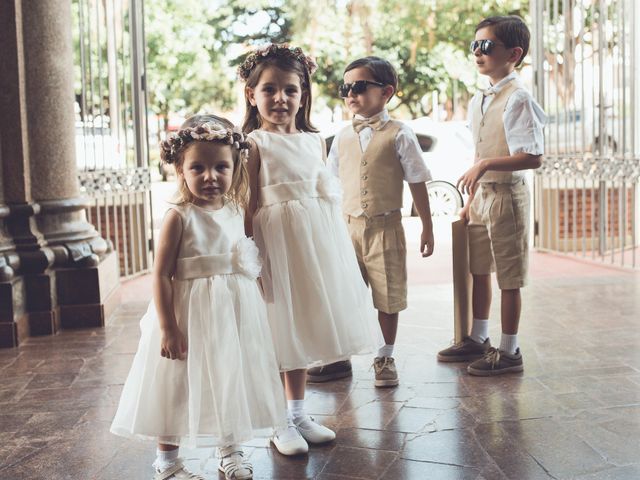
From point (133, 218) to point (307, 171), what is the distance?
190 inches

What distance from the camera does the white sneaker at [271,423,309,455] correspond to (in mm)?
3025

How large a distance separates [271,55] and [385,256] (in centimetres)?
119

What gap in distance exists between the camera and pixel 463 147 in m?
11.6

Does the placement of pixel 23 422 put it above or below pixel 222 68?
below

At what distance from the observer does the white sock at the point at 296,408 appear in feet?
10.5

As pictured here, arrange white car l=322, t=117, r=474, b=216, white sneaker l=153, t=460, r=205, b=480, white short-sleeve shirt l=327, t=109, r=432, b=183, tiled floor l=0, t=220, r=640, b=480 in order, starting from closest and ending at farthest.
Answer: white sneaker l=153, t=460, r=205, b=480 → tiled floor l=0, t=220, r=640, b=480 → white short-sleeve shirt l=327, t=109, r=432, b=183 → white car l=322, t=117, r=474, b=216

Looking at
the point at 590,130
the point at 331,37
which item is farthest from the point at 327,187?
the point at 331,37

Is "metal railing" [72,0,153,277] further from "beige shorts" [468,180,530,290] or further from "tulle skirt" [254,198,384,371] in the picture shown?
"tulle skirt" [254,198,384,371]

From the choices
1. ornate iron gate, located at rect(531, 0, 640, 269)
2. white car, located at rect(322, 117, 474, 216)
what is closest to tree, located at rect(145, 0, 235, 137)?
white car, located at rect(322, 117, 474, 216)

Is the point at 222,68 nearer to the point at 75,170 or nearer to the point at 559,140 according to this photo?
the point at 559,140

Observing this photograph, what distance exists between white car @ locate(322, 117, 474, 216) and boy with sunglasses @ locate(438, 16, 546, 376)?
7430mm

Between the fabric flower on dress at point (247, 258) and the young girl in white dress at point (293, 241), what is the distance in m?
0.24

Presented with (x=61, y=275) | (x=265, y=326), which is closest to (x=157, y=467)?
(x=265, y=326)

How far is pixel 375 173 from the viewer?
3818 millimetres
